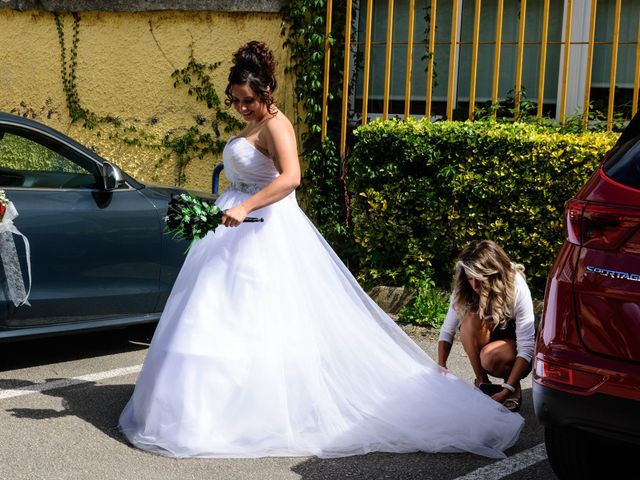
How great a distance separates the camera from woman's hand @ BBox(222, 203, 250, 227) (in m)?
4.19

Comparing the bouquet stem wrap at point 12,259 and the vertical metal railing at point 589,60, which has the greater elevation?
the vertical metal railing at point 589,60

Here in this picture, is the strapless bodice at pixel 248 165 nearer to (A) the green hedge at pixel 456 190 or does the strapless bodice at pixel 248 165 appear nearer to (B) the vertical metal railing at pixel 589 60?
(A) the green hedge at pixel 456 190

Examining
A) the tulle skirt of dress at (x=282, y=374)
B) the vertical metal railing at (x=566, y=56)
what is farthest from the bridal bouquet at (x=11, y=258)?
the vertical metal railing at (x=566, y=56)

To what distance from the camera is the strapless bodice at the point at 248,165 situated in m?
4.36

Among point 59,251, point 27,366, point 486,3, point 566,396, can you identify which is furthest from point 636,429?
point 486,3

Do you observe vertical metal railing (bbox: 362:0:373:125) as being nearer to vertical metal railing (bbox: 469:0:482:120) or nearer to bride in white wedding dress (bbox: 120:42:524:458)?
vertical metal railing (bbox: 469:0:482:120)

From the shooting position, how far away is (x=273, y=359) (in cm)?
421

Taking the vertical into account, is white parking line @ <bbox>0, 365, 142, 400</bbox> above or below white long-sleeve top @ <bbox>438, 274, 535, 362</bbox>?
below

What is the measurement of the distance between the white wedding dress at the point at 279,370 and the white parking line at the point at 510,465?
77 mm

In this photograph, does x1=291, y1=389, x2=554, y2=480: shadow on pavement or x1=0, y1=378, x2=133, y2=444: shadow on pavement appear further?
x1=0, y1=378, x2=133, y2=444: shadow on pavement

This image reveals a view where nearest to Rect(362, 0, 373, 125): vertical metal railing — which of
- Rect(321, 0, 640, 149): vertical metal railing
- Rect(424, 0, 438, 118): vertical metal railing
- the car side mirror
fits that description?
Rect(321, 0, 640, 149): vertical metal railing

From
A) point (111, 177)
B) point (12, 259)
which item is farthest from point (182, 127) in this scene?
point (12, 259)

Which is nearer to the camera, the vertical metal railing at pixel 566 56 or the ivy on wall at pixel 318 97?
the vertical metal railing at pixel 566 56

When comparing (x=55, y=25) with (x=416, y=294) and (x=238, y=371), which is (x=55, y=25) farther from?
(x=238, y=371)
